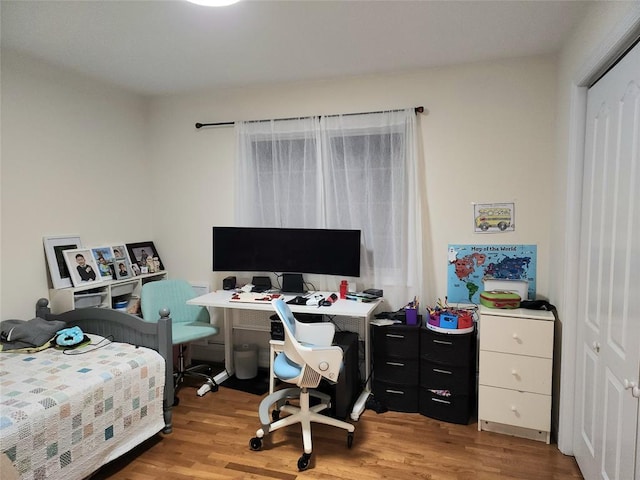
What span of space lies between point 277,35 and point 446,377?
2.52m

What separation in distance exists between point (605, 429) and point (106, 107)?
4115 mm

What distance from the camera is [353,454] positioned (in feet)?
8.08

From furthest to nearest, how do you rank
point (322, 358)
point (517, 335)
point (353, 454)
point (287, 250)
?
point (287, 250), point (517, 335), point (353, 454), point (322, 358)

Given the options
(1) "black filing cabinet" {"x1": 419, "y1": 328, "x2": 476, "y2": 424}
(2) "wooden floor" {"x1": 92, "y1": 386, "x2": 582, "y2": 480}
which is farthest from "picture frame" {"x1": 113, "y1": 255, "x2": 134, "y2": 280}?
(1) "black filing cabinet" {"x1": 419, "y1": 328, "x2": 476, "y2": 424}

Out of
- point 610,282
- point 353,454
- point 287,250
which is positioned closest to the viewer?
point 610,282

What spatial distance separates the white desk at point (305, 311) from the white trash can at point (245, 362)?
108mm

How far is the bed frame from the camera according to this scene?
104 inches

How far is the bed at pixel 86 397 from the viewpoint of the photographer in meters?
1.84

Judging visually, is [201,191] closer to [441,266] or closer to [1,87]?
[1,87]

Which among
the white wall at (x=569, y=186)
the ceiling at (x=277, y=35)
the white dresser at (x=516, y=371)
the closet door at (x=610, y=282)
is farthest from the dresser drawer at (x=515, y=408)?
the ceiling at (x=277, y=35)

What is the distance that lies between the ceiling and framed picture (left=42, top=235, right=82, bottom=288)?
4.32 feet

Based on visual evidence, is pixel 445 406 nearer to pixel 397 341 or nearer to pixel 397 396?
pixel 397 396

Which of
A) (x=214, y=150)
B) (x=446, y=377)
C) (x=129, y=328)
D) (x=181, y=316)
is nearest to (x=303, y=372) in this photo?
(x=446, y=377)

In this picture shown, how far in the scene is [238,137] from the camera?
361 centimetres
